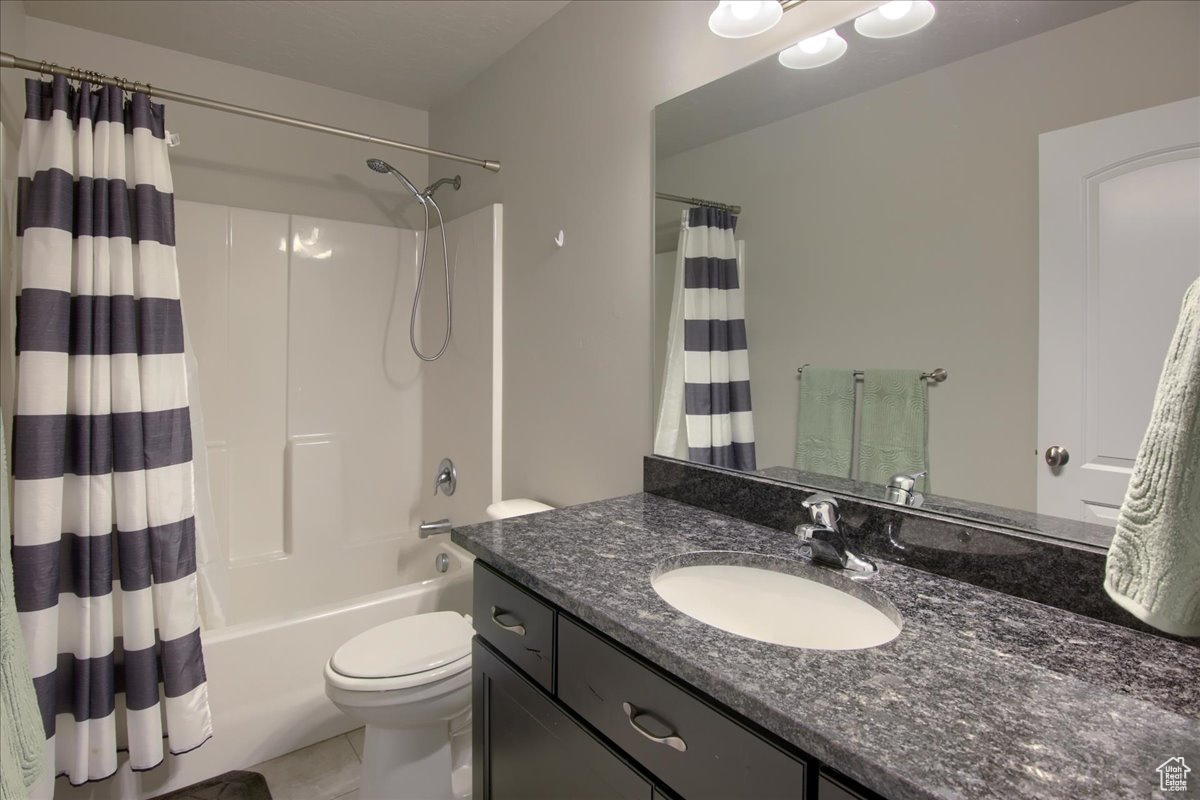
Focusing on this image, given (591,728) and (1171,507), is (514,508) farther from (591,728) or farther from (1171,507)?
(1171,507)

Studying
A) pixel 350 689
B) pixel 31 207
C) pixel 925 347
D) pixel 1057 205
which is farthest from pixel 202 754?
pixel 1057 205

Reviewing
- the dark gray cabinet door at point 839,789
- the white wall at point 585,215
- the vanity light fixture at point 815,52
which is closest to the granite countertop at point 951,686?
the dark gray cabinet door at point 839,789

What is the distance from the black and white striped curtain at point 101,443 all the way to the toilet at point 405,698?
533 millimetres

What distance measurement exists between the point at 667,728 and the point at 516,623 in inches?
15.8

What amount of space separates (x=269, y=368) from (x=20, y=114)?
1.15 m

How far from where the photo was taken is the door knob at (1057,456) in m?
0.96

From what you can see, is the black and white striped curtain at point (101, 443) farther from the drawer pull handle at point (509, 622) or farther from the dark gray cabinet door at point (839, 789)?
the dark gray cabinet door at point (839, 789)

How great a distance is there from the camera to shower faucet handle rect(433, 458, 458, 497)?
2.65m

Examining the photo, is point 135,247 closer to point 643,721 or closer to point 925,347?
point 643,721

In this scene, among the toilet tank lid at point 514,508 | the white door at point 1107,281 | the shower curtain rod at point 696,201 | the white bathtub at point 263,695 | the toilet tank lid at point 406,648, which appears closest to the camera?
the white door at point 1107,281

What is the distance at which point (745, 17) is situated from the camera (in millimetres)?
1313

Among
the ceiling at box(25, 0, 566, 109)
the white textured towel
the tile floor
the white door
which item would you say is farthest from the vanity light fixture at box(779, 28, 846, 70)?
the tile floor

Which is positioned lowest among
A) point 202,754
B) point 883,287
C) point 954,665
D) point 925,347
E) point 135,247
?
point 202,754

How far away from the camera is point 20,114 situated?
2.04m
